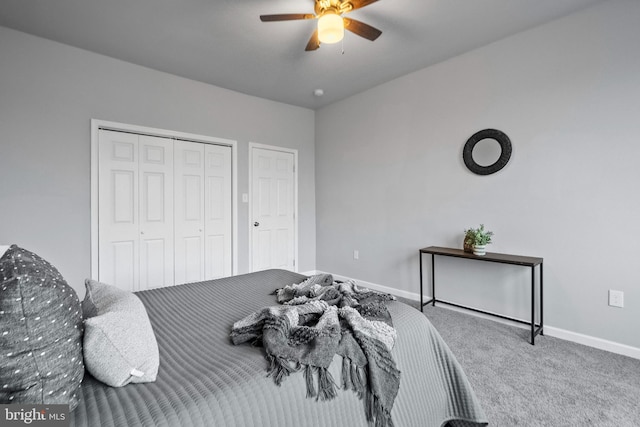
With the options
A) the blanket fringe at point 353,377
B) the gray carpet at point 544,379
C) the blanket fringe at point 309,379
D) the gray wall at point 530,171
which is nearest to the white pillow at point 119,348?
the blanket fringe at point 309,379

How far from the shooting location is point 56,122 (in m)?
2.83

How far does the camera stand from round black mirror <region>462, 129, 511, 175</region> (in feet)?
9.29

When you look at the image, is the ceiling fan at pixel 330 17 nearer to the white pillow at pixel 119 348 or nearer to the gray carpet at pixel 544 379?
the white pillow at pixel 119 348

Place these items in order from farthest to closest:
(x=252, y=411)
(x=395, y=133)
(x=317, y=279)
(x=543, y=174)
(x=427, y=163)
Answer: (x=395, y=133), (x=427, y=163), (x=543, y=174), (x=317, y=279), (x=252, y=411)

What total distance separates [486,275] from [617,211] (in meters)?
1.13

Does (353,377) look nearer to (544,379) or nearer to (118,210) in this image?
(544,379)

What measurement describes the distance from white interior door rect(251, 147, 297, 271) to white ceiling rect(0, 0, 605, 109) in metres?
1.18

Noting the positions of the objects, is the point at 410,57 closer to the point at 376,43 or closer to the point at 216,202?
the point at 376,43

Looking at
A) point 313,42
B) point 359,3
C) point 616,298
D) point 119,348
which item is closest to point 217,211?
point 313,42

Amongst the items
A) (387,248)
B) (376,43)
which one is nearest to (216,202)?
(387,248)

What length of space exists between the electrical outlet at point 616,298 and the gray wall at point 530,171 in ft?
0.10

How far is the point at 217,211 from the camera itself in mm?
3879

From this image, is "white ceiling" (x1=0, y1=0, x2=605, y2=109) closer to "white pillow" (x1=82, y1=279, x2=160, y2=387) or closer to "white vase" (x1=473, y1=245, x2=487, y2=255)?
"white vase" (x1=473, y1=245, x2=487, y2=255)

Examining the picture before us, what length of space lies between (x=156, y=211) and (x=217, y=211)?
709 millimetres
